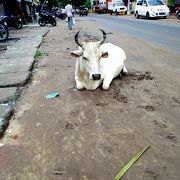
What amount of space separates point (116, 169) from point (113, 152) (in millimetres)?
330

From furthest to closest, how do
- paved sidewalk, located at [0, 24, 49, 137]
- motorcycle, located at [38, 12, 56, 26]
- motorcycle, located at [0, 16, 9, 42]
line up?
1. motorcycle, located at [38, 12, 56, 26]
2. motorcycle, located at [0, 16, 9, 42]
3. paved sidewalk, located at [0, 24, 49, 137]

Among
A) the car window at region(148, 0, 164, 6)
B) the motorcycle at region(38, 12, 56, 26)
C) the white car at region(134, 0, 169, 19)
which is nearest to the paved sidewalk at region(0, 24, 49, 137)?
the motorcycle at region(38, 12, 56, 26)

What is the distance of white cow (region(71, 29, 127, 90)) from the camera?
4.70 meters

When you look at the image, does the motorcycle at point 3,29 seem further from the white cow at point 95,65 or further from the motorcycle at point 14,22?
the white cow at point 95,65

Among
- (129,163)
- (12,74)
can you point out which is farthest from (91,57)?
(12,74)

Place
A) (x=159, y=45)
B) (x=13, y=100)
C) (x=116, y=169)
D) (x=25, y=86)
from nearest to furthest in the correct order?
(x=116, y=169) → (x=13, y=100) → (x=25, y=86) → (x=159, y=45)

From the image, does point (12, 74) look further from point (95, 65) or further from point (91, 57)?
point (95, 65)

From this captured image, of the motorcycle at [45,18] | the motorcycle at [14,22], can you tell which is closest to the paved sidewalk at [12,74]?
the motorcycle at [14,22]

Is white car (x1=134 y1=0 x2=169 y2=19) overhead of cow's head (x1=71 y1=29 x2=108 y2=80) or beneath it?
beneath

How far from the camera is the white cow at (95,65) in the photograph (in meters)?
4.70

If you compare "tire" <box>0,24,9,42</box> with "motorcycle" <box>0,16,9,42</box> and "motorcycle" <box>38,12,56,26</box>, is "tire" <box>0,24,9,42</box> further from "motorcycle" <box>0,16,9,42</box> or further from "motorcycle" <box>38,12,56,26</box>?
"motorcycle" <box>38,12,56,26</box>

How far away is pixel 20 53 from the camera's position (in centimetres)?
916

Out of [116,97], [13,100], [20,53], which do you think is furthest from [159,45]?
[13,100]

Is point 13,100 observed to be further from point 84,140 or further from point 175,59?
point 175,59
